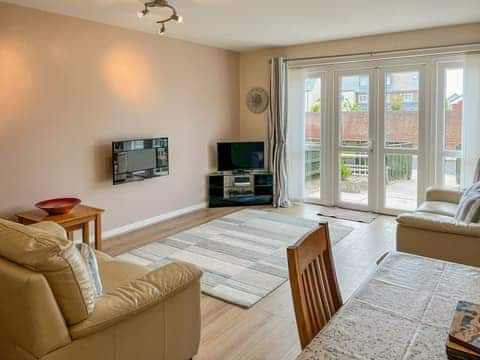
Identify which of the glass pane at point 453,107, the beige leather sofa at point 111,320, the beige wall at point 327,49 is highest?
the beige wall at point 327,49

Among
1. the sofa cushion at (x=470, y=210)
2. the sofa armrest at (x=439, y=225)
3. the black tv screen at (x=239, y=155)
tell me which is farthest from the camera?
the black tv screen at (x=239, y=155)

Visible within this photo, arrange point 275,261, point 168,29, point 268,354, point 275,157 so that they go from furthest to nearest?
point 275,157
point 168,29
point 275,261
point 268,354

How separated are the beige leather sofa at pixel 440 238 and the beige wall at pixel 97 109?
129 inches

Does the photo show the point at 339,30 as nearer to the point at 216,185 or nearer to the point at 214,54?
the point at 214,54

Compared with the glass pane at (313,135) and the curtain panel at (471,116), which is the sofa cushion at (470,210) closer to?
the curtain panel at (471,116)

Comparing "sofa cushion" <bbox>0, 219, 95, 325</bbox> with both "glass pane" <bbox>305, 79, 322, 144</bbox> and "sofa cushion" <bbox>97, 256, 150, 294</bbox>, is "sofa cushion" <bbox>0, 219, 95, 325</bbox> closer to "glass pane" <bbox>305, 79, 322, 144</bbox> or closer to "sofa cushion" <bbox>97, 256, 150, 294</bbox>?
"sofa cushion" <bbox>97, 256, 150, 294</bbox>

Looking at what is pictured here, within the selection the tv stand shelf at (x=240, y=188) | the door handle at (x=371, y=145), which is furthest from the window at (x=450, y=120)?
the tv stand shelf at (x=240, y=188)

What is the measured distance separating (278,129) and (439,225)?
3485 millimetres

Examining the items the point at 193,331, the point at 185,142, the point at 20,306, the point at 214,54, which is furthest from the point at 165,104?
the point at 20,306

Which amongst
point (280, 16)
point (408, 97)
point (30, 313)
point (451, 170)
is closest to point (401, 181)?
point (451, 170)

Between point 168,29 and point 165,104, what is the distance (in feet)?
3.19

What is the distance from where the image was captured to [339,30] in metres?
5.02

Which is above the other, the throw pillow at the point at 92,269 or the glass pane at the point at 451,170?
the glass pane at the point at 451,170

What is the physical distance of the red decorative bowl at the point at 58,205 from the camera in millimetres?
3674
